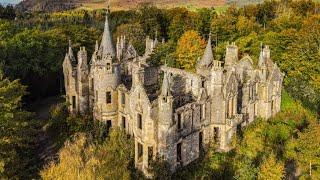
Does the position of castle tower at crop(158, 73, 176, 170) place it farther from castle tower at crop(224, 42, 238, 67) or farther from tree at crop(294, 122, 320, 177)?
castle tower at crop(224, 42, 238, 67)

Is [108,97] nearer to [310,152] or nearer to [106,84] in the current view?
[106,84]

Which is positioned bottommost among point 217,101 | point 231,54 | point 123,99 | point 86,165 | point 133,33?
point 86,165

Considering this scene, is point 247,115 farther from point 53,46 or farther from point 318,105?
point 53,46

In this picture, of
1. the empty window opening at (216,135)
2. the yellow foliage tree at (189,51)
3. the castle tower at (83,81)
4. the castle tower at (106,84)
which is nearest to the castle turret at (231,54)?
the yellow foliage tree at (189,51)

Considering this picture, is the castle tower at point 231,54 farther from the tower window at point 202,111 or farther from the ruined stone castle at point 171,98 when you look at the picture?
the tower window at point 202,111

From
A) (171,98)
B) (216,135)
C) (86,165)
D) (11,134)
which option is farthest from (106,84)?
(86,165)

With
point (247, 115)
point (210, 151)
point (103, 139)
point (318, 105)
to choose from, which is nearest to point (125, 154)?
point (103, 139)
